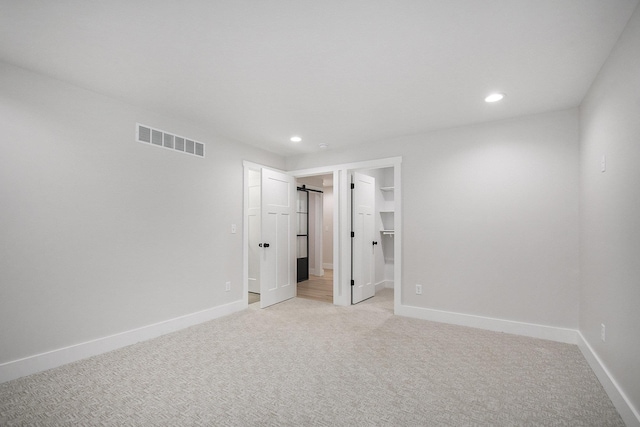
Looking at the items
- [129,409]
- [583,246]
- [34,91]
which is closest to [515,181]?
[583,246]

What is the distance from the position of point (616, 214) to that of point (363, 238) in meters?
3.21

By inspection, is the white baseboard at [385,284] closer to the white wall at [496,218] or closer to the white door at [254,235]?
the white wall at [496,218]

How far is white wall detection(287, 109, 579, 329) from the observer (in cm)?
318

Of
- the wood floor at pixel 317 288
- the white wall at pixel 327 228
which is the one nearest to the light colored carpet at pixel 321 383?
the wood floor at pixel 317 288

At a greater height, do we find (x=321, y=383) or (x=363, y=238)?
(x=363, y=238)

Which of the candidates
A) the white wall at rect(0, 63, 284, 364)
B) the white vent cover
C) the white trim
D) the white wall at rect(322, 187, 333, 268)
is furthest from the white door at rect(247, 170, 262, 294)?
the white wall at rect(322, 187, 333, 268)

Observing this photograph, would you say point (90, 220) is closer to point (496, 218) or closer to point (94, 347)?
point (94, 347)

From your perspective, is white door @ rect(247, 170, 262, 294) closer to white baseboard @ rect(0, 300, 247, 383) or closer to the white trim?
white baseboard @ rect(0, 300, 247, 383)

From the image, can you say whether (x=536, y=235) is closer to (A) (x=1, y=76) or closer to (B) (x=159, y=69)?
(B) (x=159, y=69)

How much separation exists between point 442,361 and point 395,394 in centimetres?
76

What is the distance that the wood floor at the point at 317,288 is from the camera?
203 inches

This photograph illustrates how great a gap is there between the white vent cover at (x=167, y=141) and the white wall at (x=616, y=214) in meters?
3.88

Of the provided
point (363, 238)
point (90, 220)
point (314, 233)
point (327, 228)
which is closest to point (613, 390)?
point (363, 238)

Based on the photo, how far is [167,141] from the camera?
3445 mm
